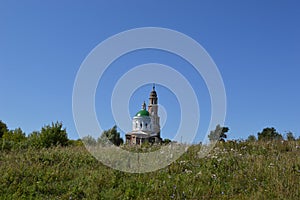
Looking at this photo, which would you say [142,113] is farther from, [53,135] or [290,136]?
[290,136]

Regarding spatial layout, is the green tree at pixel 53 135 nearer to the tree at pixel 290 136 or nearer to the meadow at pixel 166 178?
the meadow at pixel 166 178

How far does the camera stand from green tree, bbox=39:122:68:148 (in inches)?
681

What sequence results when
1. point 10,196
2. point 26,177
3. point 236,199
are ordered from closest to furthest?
point 236,199
point 10,196
point 26,177

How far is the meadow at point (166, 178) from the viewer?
680 centimetres

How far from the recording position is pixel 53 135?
18.1 metres

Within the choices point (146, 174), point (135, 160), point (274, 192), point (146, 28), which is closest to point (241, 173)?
point (274, 192)

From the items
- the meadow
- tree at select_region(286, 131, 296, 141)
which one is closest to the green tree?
the meadow

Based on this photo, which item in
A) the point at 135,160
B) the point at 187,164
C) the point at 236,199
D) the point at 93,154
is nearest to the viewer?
the point at 236,199

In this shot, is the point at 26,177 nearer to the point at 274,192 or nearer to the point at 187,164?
the point at 187,164

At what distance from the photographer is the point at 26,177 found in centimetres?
832

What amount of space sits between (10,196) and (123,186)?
7.75 feet

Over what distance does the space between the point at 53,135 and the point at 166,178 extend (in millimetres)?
11616

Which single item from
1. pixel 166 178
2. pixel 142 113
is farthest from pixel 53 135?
pixel 142 113

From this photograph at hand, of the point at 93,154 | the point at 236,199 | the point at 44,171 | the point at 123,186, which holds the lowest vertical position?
the point at 236,199
